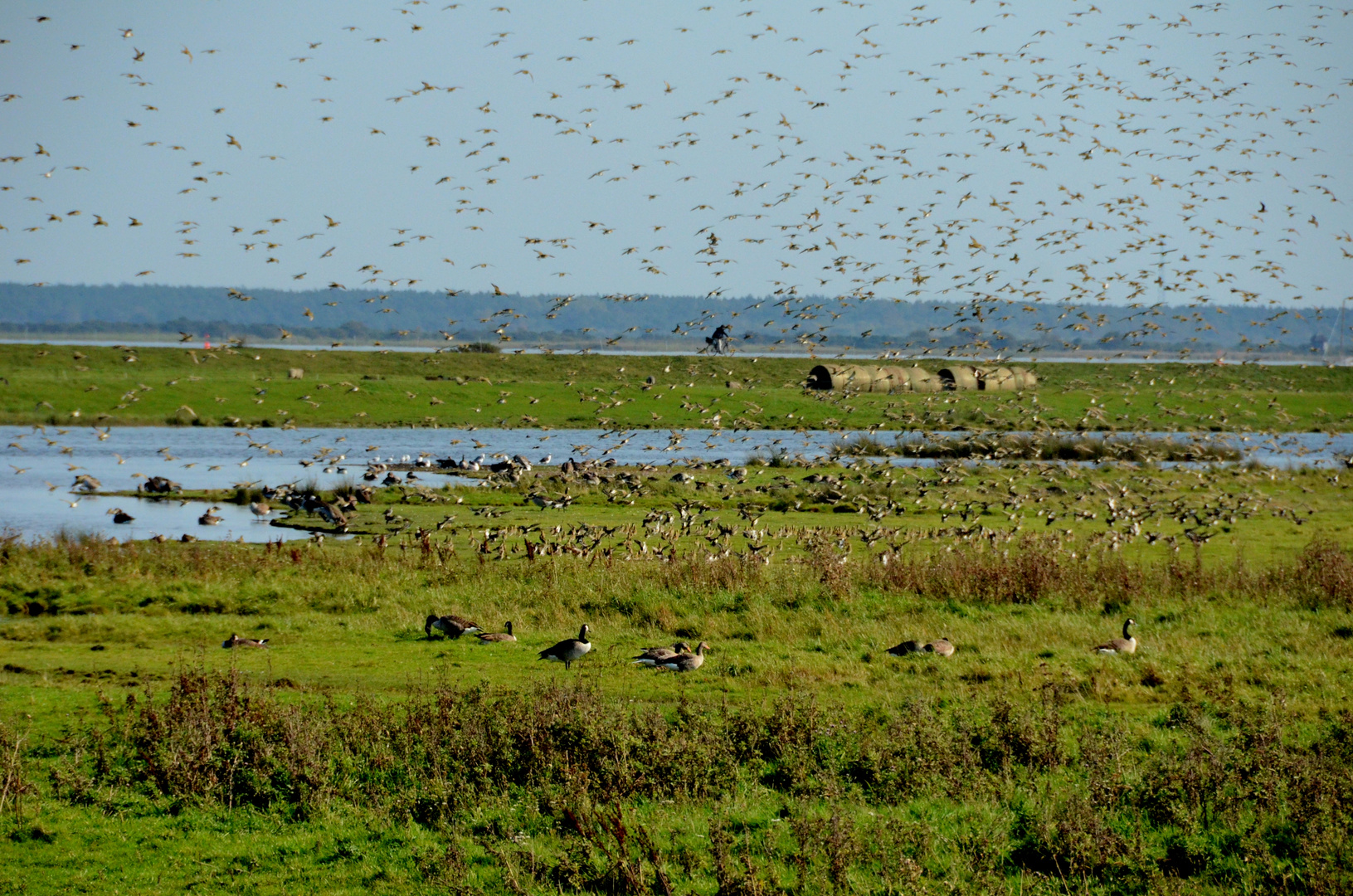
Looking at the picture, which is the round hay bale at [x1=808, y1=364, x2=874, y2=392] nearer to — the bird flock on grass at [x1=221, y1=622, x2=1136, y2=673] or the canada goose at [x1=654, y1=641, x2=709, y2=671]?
the bird flock on grass at [x1=221, y1=622, x2=1136, y2=673]

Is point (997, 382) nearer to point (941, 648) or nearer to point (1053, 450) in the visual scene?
point (1053, 450)

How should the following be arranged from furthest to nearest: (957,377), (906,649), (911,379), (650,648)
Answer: (957,377) < (911,379) < (650,648) < (906,649)

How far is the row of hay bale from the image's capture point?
83.9 m

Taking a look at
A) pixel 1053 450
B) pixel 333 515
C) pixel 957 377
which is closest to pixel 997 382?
pixel 957 377

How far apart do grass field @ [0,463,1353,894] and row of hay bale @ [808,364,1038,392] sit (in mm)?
55514

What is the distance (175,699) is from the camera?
43.7ft

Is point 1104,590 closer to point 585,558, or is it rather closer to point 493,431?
point 585,558

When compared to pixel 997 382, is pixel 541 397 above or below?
below

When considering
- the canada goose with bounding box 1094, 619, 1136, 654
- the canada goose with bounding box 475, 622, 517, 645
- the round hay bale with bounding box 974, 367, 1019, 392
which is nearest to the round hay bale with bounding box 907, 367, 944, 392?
the round hay bale with bounding box 974, 367, 1019, 392

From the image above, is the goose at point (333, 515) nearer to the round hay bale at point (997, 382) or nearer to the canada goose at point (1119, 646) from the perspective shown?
the canada goose at point (1119, 646)

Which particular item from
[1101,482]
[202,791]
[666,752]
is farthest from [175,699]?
[1101,482]

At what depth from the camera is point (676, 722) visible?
13.9 metres

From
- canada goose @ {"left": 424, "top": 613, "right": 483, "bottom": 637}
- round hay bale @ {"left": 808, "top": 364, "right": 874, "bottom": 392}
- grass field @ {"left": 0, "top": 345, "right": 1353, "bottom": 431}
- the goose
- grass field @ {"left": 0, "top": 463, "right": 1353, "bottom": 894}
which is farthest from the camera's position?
round hay bale @ {"left": 808, "top": 364, "right": 874, "bottom": 392}

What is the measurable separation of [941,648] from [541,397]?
69.3 m
